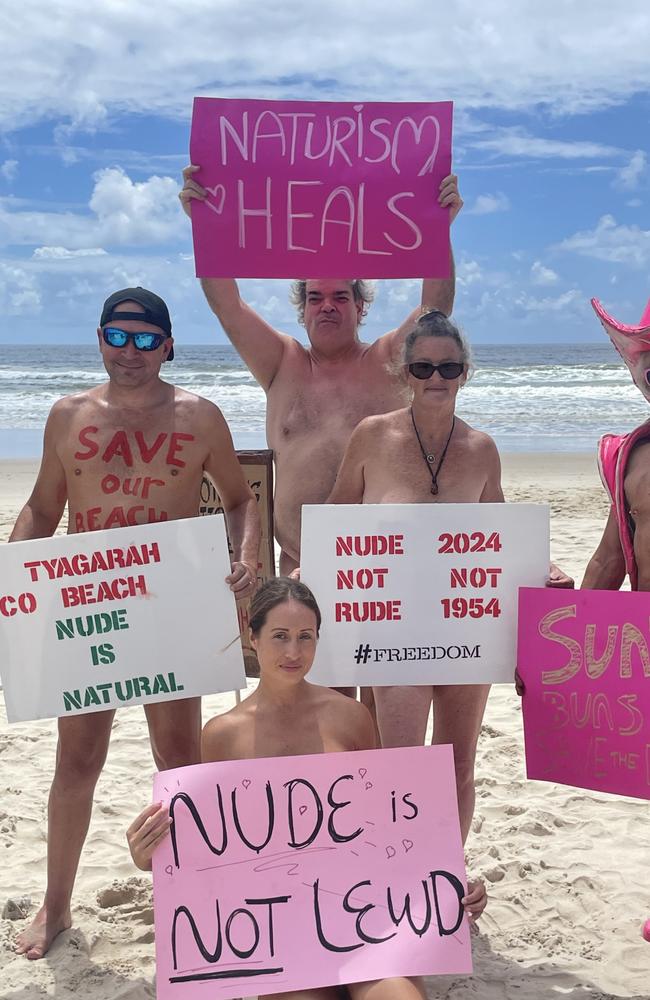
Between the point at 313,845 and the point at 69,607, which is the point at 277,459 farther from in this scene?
the point at 313,845

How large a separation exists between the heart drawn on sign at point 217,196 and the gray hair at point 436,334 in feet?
3.05

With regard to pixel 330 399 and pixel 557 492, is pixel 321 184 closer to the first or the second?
pixel 330 399

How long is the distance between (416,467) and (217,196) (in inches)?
49.2

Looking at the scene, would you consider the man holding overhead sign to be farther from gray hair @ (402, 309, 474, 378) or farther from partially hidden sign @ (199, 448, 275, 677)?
partially hidden sign @ (199, 448, 275, 677)

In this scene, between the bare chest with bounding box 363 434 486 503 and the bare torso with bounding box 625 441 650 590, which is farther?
the bare chest with bounding box 363 434 486 503

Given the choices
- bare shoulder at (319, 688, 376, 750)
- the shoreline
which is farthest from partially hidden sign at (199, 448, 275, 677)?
the shoreline

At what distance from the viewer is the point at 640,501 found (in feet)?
9.65

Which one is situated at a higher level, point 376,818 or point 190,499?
point 190,499

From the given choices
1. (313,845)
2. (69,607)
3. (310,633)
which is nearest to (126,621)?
(69,607)

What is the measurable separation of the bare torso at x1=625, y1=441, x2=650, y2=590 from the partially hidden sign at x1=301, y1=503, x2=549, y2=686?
27 centimetres

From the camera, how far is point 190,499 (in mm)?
3236

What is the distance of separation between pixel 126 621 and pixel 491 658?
3.70 feet

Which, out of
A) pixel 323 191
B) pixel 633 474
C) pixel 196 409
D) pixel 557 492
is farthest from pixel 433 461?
pixel 557 492

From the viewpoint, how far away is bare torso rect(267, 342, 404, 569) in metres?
3.85
